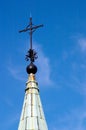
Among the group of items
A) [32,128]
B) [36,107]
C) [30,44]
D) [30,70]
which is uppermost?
[30,44]

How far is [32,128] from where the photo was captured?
17.4 meters

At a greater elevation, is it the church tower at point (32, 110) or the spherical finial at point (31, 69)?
the spherical finial at point (31, 69)

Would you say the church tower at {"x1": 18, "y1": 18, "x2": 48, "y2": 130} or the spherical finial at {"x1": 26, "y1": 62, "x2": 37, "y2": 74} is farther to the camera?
the spherical finial at {"x1": 26, "y1": 62, "x2": 37, "y2": 74}

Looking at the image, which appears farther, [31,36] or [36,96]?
[31,36]

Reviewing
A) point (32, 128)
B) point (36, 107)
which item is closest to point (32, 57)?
point (36, 107)

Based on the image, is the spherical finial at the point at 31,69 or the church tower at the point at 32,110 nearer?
the church tower at the point at 32,110

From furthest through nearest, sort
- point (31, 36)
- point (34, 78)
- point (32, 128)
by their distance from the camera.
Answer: point (31, 36) < point (34, 78) < point (32, 128)

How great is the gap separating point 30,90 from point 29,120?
2.22 meters

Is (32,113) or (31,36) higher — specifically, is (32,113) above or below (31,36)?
below

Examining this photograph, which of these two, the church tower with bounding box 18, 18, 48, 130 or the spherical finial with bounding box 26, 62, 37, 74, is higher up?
the spherical finial with bounding box 26, 62, 37, 74

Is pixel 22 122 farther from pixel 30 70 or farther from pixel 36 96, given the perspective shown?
pixel 30 70

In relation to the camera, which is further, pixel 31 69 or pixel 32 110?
pixel 31 69

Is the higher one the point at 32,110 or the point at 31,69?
the point at 31,69

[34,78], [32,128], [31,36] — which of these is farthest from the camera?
[31,36]
